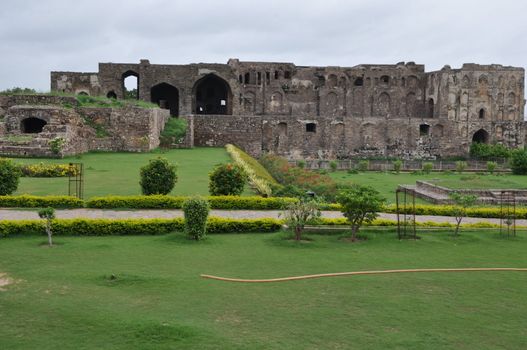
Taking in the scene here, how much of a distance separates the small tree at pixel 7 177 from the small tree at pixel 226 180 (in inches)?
194

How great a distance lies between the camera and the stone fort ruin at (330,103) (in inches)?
1690

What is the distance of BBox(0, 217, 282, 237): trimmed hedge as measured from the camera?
457 inches

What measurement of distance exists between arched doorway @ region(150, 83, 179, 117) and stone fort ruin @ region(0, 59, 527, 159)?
81mm

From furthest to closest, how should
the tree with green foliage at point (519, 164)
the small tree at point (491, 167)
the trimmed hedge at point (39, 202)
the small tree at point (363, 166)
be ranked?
the small tree at point (491, 167)
the small tree at point (363, 166)
the tree with green foliage at point (519, 164)
the trimmed hedge at point (39, 202)

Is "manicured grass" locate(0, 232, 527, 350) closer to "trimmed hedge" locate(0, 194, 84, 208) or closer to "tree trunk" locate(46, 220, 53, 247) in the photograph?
"tree trunk" locate(46, 220, 53, 247)

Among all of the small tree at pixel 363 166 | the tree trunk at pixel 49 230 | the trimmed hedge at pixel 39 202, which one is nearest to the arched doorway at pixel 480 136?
the small tree at pixel 363 166

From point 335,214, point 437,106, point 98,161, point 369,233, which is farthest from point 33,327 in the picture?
point 437,106

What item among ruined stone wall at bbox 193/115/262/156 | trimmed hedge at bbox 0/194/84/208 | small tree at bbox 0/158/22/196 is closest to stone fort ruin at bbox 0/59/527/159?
ruined stone wall at bbox 193/115/262/156

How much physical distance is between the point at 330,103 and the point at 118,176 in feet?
112

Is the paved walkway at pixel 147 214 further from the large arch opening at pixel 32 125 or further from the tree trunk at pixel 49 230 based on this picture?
the large arch opening at pixel 32 125

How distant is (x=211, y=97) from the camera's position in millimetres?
50938

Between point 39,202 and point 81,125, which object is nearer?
point 39,202

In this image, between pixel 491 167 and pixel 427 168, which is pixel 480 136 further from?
pixel 427 168

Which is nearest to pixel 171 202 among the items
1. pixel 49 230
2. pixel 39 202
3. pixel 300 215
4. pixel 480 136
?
A: pixel 39 202
